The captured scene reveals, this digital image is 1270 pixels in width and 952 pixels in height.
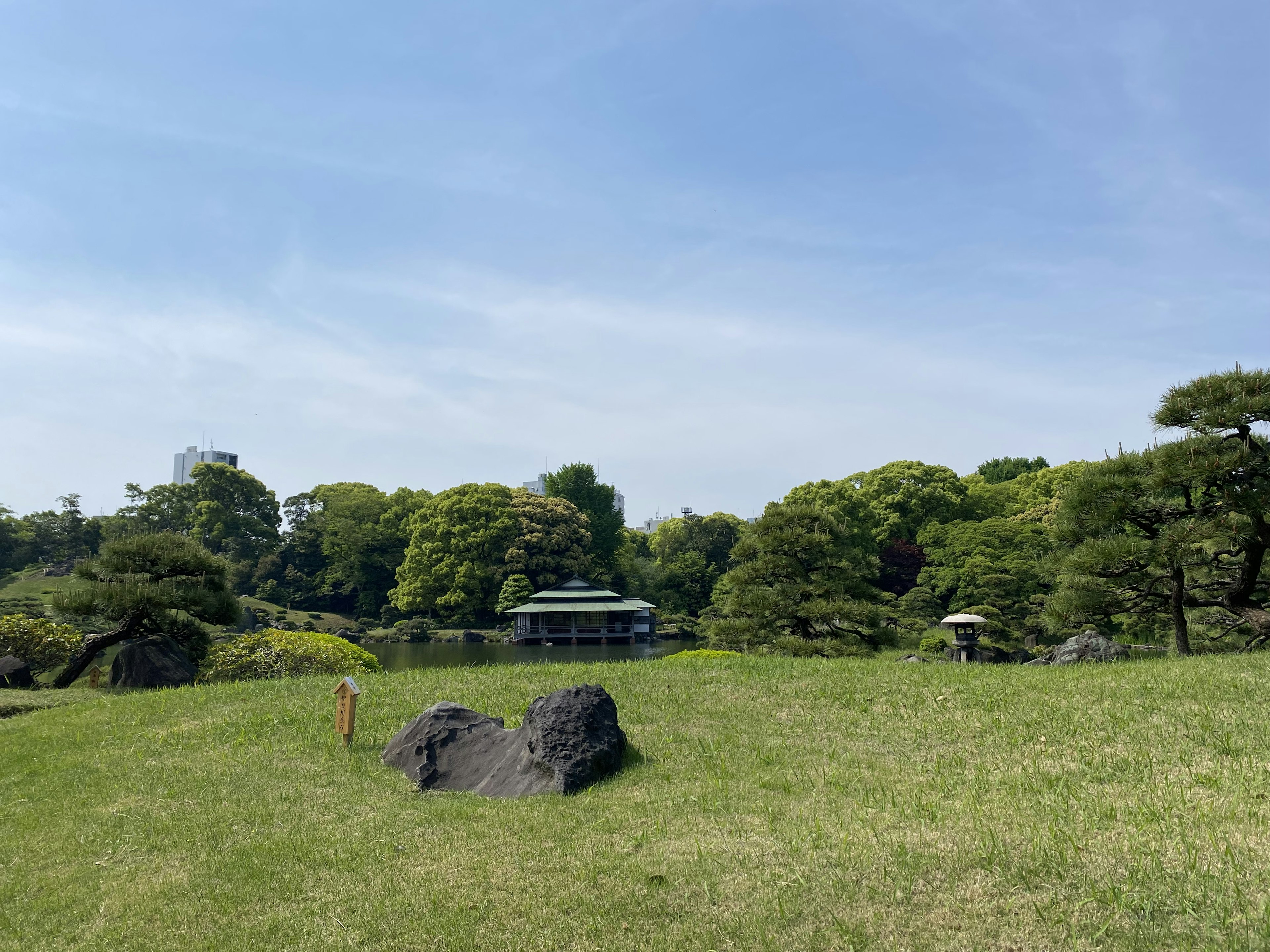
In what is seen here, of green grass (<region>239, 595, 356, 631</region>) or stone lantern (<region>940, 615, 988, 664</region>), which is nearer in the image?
stone lantern (<region>940, 615, 988, 664</region>)

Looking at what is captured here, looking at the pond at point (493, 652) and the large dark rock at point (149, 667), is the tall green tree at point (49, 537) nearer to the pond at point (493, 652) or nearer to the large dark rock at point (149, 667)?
the pond at point (493, 652)

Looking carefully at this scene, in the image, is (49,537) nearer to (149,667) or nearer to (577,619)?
(577,619)

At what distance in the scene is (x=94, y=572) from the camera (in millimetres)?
17266

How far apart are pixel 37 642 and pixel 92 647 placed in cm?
158

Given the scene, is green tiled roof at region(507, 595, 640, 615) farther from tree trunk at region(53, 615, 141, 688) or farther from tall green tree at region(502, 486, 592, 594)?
tree trunk at region(53, 615, 141, 688)

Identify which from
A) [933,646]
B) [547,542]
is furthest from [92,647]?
[547,542]

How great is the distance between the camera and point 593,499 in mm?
58625

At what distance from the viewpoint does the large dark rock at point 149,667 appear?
50.9 feet

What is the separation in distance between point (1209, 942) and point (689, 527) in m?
58.6

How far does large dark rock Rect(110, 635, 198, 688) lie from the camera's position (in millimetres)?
15508

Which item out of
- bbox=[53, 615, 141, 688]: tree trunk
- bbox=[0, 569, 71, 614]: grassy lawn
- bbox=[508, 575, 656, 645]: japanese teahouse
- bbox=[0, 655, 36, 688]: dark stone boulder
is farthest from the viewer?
bbox=[0, 569, 71, 614]: grassy lawn

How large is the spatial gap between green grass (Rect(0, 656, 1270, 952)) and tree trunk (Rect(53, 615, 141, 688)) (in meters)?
6.85

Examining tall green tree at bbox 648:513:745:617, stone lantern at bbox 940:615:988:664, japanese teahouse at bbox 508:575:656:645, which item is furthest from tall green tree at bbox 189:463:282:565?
stone lantern at bbox 940:615:988:664

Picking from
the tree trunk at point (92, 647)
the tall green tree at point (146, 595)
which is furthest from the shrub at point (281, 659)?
the tree trunk at point (92, 647)
